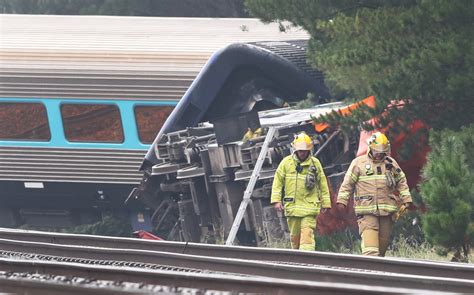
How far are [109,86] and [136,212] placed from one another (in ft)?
6.44

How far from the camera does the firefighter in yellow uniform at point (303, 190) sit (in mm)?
12359

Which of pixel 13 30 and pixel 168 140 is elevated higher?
pixel 13 30

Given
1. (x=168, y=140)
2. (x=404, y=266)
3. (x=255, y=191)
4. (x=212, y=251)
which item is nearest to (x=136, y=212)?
(x=168, y=140)

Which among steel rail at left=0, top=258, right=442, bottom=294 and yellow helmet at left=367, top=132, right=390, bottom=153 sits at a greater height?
steel rail at left=0, top=258, right=442, bottom=294

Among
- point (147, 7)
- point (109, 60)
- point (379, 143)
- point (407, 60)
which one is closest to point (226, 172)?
point (407, 60)

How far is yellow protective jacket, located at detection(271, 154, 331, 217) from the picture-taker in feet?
40.6

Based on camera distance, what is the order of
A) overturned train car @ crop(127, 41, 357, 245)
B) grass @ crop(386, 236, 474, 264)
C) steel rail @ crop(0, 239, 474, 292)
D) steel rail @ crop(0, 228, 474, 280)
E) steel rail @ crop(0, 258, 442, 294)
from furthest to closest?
overturned train car @ crop(127, 41, 357, 245) < grass @ crop(386, 236, 474, 264) < steel rail @ crop(0, 228, 474, 280) < steel rail @ crop(0, 239, 474, 292) < steel rail @ crop(0, 258, 442, 294)

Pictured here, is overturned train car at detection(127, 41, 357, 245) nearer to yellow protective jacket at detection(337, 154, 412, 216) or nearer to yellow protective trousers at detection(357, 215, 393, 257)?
yellow protective trousers at detection(357, 215, 393, 257)

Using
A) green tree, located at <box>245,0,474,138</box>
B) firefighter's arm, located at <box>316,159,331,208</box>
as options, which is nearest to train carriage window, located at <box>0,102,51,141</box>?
green tree, located at <box>245,0,474,138</box>

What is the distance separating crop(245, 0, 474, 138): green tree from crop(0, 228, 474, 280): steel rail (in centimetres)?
402

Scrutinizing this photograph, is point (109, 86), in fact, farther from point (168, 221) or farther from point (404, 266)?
point (404, 266)

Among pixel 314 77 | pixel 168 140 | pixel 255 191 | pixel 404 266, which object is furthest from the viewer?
pixel 314 77

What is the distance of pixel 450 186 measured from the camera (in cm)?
1062

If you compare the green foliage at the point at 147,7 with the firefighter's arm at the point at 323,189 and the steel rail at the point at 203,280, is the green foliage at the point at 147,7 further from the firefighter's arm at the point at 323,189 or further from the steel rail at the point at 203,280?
the steel rail at the point at 203,280
